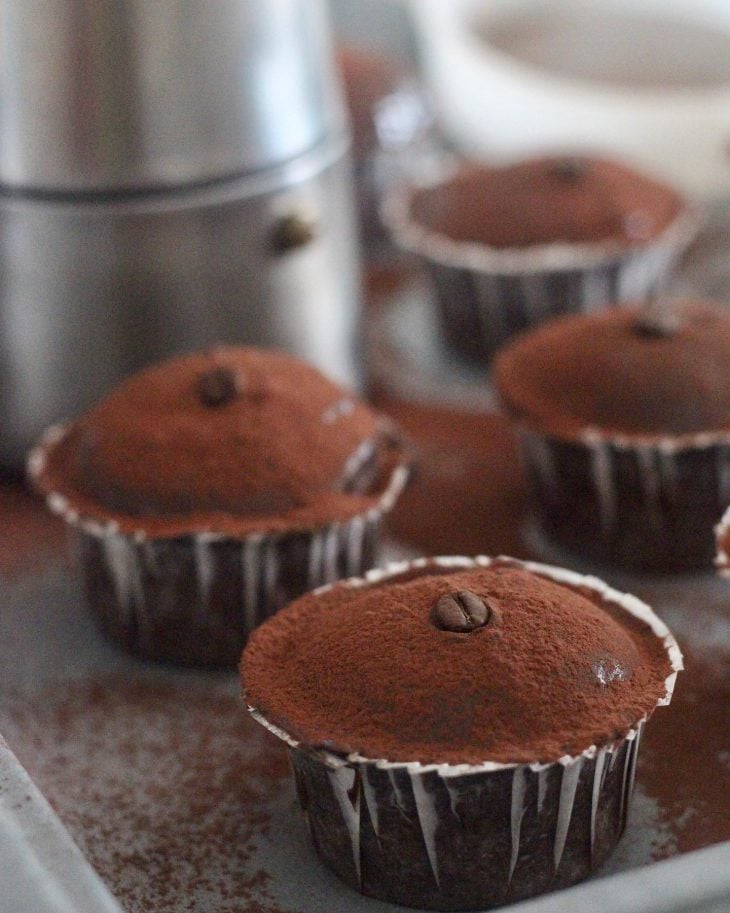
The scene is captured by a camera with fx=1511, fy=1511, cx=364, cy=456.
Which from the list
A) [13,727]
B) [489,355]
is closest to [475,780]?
[13,727]

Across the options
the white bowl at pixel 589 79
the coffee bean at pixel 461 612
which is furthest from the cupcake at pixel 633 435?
the white bowl at pixel 589 79

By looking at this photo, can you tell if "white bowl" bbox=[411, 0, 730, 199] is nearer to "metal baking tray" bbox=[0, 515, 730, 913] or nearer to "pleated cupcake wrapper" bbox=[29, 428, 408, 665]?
"metal baking tray" bbox=[0, 515, 730, 913]

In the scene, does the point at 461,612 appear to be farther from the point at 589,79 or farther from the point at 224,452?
the point at 589,79

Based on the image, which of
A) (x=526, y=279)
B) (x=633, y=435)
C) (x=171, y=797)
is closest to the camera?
(x=171, y=797)

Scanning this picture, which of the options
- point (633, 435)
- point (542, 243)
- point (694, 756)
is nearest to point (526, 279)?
point (542, 243)

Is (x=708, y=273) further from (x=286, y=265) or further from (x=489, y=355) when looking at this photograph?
(x=286, y=265)
